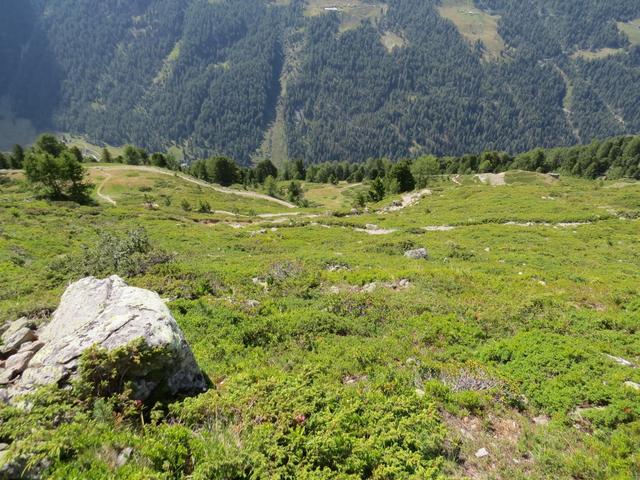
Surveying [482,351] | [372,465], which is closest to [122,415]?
[372,465]

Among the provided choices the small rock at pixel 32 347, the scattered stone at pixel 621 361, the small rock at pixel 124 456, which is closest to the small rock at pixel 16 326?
the small rock at pixel 32 347

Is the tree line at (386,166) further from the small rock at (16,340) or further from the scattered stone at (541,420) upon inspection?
the small rock at (16,340)

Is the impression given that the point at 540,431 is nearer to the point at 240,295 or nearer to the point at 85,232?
the point at 240,295

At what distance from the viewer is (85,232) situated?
33.8 meters

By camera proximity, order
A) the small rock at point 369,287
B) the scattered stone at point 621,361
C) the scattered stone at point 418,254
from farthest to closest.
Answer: the scattered stone at point 418,254 < the small rock at point 369,287 < the scattered stone at point 621,361

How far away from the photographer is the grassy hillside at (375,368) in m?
6.28

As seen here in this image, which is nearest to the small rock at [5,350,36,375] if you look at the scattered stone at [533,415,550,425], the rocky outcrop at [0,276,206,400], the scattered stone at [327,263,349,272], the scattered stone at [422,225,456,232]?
the rocky outcrop at [0,276,206,400]

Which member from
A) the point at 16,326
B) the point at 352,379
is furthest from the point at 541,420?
the point at 16,326

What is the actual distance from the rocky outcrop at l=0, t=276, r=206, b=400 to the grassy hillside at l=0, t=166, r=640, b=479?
85cm

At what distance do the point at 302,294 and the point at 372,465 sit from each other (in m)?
10.9

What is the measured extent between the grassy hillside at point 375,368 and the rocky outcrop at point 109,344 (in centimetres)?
85

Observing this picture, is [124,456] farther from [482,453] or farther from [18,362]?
[482,453]

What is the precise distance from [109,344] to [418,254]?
75.2 feet

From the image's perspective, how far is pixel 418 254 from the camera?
26.2 metres
